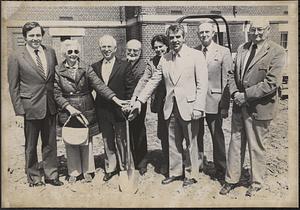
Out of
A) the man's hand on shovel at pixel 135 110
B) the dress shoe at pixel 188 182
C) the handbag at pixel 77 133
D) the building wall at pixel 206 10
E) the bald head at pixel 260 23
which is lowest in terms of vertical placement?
the dress shoe at pixel 188 182

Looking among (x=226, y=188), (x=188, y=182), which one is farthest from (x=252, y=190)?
(x=188, y=182)

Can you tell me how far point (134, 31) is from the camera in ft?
19.1

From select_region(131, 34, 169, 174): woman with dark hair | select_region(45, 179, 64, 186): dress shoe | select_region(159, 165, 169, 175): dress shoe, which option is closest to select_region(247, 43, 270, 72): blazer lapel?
select_region(131, 34, 169, 174): woman with dark hair

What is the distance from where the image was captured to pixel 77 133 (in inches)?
229

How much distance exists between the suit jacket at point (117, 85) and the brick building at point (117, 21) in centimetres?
11

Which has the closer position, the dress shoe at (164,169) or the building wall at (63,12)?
the building wall at (63,12)

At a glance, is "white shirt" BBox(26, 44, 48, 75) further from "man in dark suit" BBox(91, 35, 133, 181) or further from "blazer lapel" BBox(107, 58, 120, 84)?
"blazer lapel" BBox(107, 58, 120, 84)

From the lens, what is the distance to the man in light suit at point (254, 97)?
18.6 ft

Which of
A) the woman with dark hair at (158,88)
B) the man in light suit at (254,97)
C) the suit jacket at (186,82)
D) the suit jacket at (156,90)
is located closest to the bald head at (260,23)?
the man in light suit at (254,97)

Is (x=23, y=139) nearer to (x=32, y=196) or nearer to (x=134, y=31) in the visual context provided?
(x=32, y=196)

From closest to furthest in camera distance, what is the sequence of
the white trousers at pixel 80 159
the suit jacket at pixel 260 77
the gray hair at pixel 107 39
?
the suit jacket at pixel 260 77
the gray hair at pixel 107 39
the white trousers at pixel 80 159

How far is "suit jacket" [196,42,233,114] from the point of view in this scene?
575cm

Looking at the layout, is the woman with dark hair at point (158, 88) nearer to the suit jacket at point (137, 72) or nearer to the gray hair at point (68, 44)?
the suit jacket at point (137, 72)

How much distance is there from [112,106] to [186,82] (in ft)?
2.73
